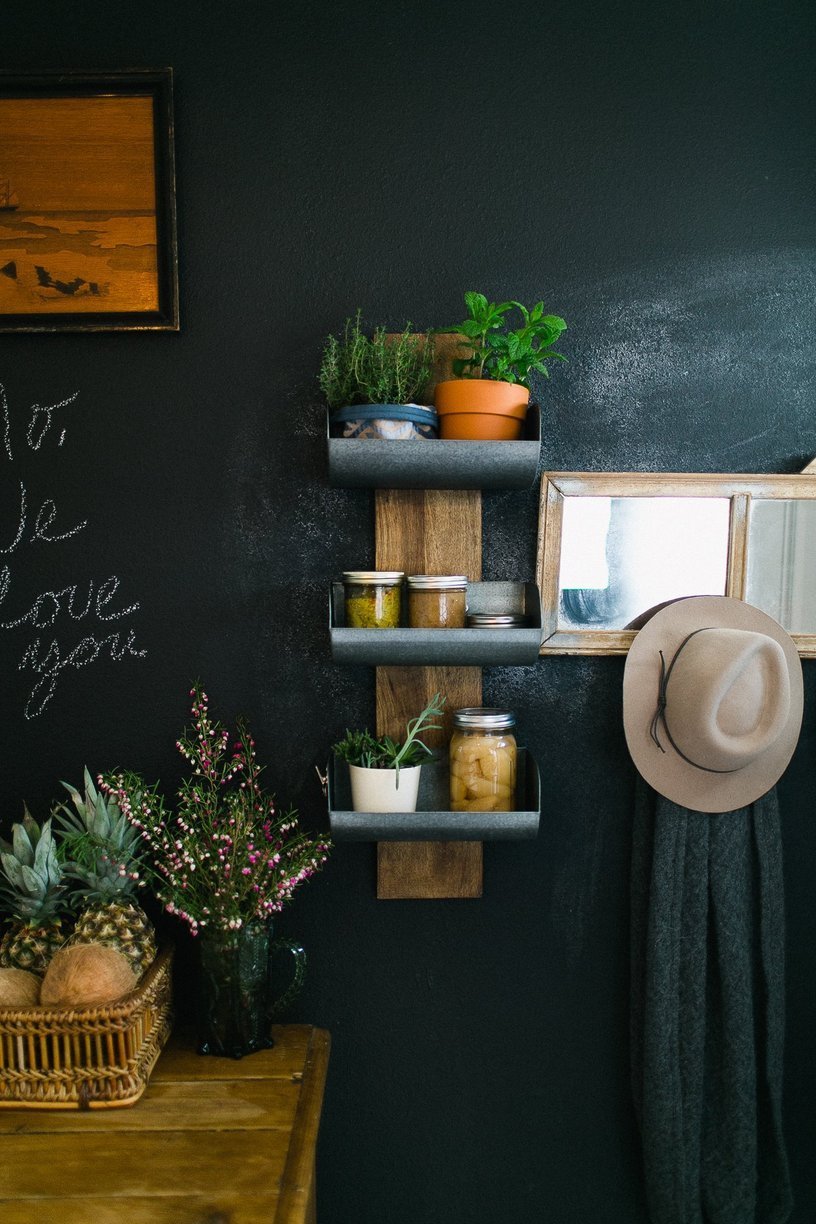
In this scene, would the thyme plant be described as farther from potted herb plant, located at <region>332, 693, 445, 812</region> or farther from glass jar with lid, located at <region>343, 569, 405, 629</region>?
potted herb plant, located at <region>332, 693, 445, 812</region>

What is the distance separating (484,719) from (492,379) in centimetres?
64

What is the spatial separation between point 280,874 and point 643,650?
830 millimetres

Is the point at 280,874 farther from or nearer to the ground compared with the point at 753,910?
farther from the ground

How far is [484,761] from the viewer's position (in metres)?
1.62

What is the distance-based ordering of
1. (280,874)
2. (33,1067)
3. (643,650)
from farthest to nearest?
(643,650)
(280,874)
(33,1067)

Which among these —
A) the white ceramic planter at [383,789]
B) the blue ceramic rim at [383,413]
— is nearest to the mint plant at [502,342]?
the blue ceramic rim at [383,413]

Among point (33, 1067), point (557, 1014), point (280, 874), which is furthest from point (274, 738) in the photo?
point (557, 1014)

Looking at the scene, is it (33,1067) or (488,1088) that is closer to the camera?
(33,1067)

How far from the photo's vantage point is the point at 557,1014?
1.82 metres

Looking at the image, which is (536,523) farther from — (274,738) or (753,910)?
(753,910)

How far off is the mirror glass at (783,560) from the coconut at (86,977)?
1.38 m

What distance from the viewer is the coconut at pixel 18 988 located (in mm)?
1434

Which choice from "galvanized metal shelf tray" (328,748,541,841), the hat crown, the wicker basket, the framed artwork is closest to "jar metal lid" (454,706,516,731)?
"galvanized metal shelf tray" (328,748,541,841)

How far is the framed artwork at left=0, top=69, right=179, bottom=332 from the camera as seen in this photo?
5.58 ft
